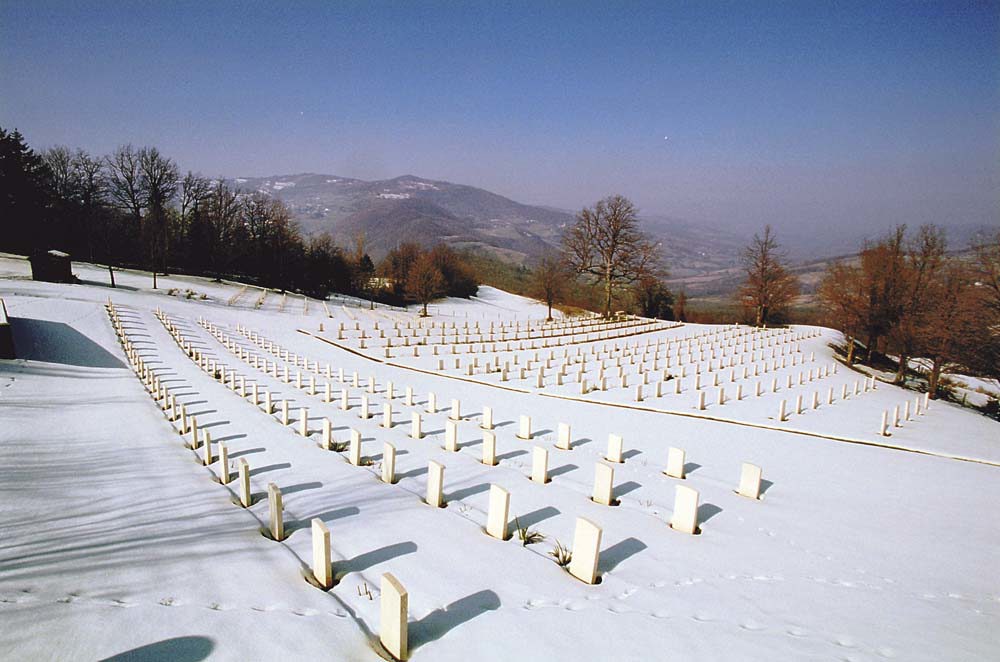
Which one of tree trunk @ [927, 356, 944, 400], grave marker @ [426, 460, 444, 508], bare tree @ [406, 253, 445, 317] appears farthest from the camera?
bare tree @ [406, 253, 445, 317]

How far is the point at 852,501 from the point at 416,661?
19.6 ft

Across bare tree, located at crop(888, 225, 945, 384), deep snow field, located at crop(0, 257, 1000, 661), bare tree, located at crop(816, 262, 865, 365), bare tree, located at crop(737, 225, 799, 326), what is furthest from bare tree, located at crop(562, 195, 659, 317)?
deep snow field, located at crop(0, 257, 1000, 661)

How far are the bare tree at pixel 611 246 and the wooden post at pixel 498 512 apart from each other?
112 ft

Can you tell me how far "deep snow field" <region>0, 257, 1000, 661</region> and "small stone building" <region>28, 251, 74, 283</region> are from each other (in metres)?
26.1

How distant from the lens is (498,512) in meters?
3.82

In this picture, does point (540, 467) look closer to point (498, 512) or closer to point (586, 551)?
point (498, 512)

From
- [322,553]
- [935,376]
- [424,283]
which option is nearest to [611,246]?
[424,283]

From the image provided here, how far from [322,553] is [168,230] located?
53288 millimetres

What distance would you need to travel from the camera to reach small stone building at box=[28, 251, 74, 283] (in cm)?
2791

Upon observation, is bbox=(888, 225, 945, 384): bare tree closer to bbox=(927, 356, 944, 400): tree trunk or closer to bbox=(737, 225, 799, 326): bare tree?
bbox=(927, 356, 944, 400): tree trunk

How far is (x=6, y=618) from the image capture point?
2.24 metres

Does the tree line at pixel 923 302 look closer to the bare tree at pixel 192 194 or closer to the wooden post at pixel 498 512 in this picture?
the wooden post at pixel 498 512

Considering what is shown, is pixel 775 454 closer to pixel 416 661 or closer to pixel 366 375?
pixel 416 661

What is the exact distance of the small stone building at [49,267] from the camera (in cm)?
2791
